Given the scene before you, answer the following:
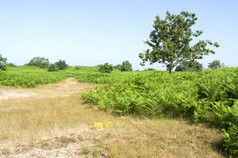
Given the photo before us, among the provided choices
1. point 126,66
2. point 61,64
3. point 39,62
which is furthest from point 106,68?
point 39,62

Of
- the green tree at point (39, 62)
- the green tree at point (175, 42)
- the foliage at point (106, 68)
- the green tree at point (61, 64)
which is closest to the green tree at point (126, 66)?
the foliage at point (106, 68)

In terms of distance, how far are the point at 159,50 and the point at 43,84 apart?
20268mm

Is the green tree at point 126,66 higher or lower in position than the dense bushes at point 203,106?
higher

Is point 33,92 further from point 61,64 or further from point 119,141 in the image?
point 61,64

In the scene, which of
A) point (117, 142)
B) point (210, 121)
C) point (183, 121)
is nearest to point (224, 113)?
point (210, 121)

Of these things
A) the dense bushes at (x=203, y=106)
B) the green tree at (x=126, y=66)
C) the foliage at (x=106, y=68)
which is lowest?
the dense bushes at (x=203, y=106)

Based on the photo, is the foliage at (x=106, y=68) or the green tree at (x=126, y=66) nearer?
the foliage at (x=106, y=68)

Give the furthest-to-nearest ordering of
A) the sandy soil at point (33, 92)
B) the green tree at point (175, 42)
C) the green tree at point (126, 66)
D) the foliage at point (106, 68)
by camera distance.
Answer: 1. the green tree at point (126, 66)
2. the foliage at point (106, 68)
3. the green tree at point (175, 42)
4. the sandy soil at point (33, 92)

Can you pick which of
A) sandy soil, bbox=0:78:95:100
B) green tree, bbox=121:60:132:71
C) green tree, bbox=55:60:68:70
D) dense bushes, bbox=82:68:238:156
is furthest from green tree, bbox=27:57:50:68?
dense bushes, bbox=82:68:238:156

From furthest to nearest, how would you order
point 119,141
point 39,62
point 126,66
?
1. point 39,62
2. point 126,66
3. point 119,141

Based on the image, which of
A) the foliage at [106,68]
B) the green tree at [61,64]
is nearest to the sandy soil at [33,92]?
the foliage at [106,68]

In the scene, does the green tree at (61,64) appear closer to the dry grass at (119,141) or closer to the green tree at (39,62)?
the green tree at (39,62)

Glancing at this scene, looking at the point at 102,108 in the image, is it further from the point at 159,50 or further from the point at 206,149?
the point at 159,50

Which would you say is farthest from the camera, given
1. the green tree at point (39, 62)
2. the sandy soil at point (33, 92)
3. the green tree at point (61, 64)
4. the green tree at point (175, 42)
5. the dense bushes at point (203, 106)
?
the green tree at point (39, 62)
